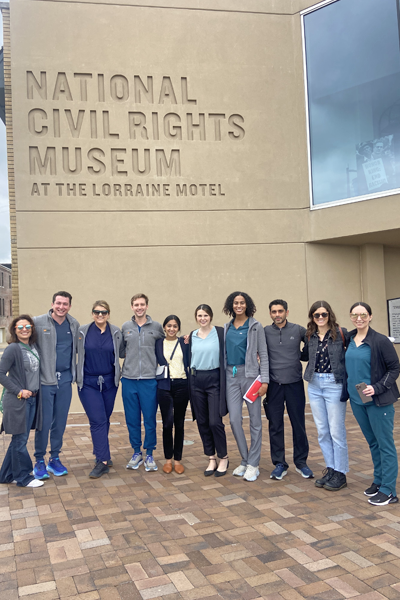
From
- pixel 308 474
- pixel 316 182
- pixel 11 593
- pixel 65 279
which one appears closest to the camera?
pixel 11 593

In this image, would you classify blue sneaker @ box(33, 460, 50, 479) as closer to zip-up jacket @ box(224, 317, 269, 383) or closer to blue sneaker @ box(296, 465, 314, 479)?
zip-up jacket @ box(224, 317, 269, 383)

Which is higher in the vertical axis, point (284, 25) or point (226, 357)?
point (284, 25)

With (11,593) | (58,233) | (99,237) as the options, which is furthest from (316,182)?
(11,593)

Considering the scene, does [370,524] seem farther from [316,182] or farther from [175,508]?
[316,182]

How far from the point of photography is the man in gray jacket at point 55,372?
4.98m

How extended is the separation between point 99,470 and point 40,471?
0.57 metres

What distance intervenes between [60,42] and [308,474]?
25.4 ft

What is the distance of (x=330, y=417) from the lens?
4480mm

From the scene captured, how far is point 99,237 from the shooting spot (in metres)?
8.39

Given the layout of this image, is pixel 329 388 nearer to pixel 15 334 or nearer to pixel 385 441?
pixel 385 441

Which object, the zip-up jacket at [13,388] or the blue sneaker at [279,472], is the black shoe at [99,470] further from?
the blue sneaker at [279,472]

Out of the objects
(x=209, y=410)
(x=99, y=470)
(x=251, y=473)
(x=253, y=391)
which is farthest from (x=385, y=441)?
(x=99, y=470)

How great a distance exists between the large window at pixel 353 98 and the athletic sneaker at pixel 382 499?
5354 millimetres

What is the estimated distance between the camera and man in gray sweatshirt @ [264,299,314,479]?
4.82 metres
